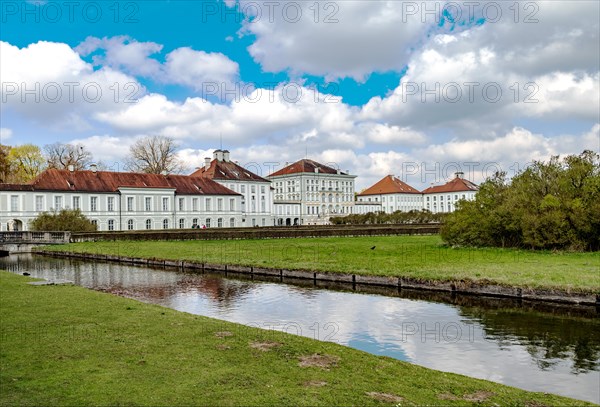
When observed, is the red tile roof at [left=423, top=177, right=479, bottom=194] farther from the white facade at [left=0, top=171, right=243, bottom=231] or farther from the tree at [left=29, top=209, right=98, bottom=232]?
the tree at [left=29, top=209, right=98, bottom=232]

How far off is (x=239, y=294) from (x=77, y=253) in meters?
20.6

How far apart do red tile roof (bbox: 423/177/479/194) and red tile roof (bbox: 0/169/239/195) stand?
214 ft

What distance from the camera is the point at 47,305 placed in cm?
1148

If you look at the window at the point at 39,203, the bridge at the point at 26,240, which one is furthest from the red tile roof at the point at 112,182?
the bridge at the point at 26,240

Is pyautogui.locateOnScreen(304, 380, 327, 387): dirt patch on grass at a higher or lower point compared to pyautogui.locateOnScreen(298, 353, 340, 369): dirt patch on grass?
higher

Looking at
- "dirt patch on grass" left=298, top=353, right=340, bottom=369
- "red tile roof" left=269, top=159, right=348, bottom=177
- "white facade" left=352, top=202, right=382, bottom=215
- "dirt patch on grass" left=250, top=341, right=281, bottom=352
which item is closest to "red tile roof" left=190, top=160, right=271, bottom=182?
"red tile roof" left=269, top=159, right=348, bottom=177

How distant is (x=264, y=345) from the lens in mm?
8414

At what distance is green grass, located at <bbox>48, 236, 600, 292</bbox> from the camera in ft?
52.2

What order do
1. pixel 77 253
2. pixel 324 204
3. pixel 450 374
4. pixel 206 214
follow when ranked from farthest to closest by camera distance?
pixel 324 204
pixel 206 214
pixel 77 253
pixel 450 374

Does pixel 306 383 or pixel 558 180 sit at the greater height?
pixel 558 180

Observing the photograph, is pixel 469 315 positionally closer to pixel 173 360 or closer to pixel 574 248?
pixel 173 360

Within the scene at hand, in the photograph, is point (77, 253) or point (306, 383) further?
point (77, 253)

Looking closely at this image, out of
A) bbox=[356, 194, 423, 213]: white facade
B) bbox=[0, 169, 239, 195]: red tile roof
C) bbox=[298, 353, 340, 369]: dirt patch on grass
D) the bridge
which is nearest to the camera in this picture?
bbox=[298, 353, 340, 369]: dirt patch on grass

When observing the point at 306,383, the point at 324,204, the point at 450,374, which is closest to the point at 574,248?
the point at 450,374
